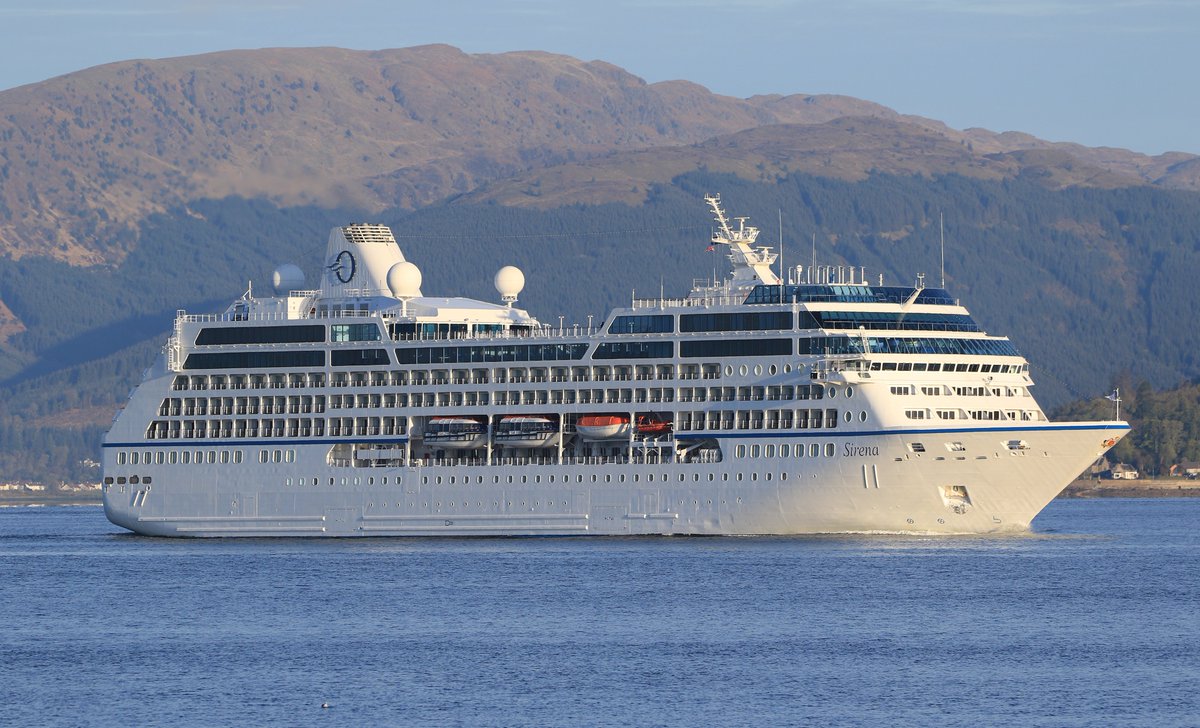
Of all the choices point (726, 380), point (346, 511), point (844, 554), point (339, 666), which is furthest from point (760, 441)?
point (339, 666)

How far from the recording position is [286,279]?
9725 centimetres

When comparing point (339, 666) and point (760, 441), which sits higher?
point (760, 441)

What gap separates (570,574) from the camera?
2835 inches

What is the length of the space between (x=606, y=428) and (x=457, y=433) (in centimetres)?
676

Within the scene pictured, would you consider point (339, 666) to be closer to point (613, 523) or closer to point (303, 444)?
point (613, 523)

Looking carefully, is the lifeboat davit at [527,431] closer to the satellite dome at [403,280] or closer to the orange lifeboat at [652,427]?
the orange lifeboat at [652,427]

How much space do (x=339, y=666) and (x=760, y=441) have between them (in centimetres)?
3190

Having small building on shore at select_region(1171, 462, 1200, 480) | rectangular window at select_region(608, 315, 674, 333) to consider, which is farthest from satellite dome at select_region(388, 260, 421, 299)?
small building on shore at select_region(1171, 462, 1200, 480)

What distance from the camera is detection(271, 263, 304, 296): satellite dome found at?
9719cm

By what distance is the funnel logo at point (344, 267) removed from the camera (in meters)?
97.3

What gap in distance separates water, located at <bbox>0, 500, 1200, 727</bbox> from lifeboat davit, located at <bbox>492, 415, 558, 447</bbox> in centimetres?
422

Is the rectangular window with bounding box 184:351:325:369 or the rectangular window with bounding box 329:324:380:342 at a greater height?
the rectangular window with bounding box 329:324:380:342

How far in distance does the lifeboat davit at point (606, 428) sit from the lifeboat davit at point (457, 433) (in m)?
4.75

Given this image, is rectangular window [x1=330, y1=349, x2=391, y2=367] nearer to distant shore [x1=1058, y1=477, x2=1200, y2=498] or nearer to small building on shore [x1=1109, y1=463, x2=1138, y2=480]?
distant shore [x1=1058, y1=477, x2=1200, y2=498]
